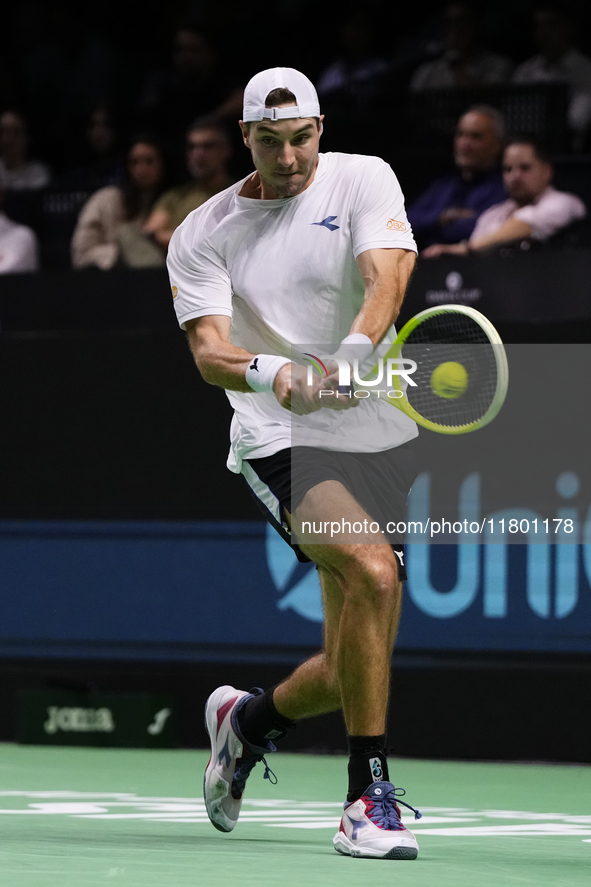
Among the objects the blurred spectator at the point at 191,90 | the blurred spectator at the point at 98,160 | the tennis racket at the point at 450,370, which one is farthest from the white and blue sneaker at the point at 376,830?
the blurred spectator at the point at 191,90

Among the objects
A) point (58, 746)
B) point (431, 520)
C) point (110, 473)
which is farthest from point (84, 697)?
point (431, 520)

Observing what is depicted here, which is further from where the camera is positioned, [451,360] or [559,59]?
[559,59]

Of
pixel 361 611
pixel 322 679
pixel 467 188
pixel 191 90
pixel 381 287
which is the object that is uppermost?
pixel 191 90

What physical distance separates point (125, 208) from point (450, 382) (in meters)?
4.06

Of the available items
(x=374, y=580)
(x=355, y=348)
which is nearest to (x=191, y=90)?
(x=355, y=348)

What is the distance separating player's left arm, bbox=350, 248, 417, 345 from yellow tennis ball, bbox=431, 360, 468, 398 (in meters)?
0.71

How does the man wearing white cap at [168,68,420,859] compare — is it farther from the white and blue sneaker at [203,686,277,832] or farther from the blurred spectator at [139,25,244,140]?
the blurred spectator at [139,25,244,140]

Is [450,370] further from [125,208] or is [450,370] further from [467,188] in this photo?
[125,208]

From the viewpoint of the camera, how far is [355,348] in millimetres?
3658

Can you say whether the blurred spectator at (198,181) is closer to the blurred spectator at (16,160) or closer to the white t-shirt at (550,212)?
the white t-shirt at (550,212)

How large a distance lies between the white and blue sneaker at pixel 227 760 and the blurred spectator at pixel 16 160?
20.5 ft

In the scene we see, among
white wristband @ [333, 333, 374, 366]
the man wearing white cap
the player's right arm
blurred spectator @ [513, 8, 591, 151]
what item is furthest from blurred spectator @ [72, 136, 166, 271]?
white wristband @ [333, 333, 374, 366]

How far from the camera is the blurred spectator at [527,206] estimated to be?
6.80 metres

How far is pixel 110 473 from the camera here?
689 centimetres
